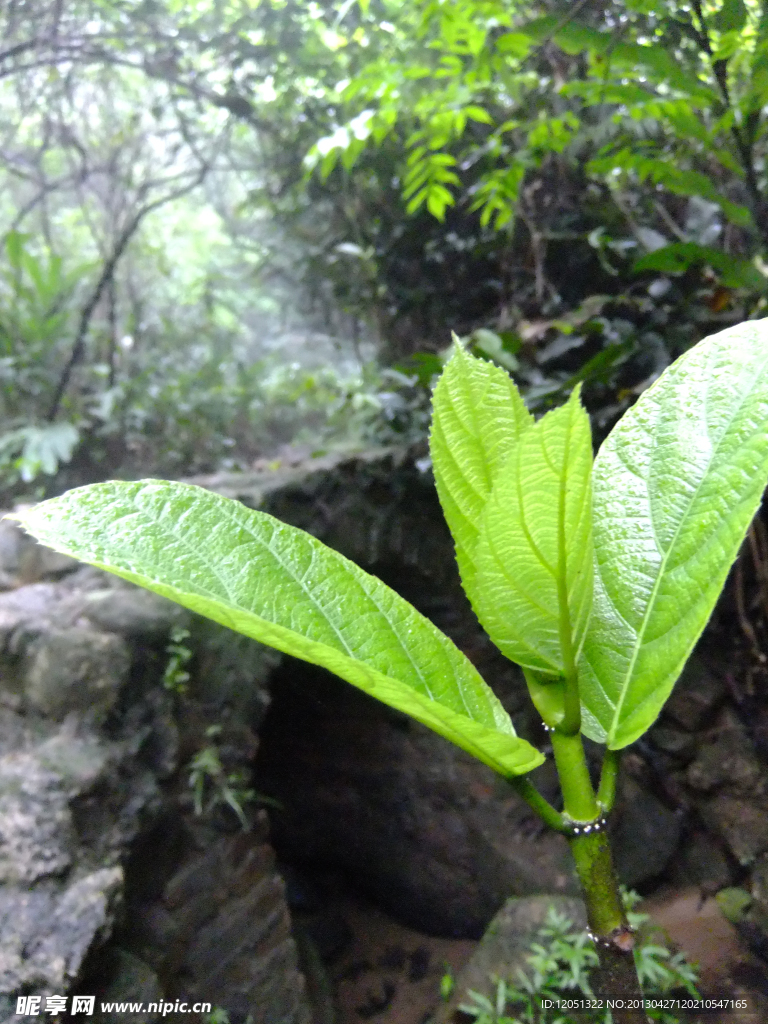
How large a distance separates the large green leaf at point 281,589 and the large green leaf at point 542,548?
2.6 inches

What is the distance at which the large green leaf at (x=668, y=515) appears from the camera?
1.38ft

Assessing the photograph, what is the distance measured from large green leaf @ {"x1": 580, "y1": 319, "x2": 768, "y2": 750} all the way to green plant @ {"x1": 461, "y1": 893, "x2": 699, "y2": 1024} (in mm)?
1466

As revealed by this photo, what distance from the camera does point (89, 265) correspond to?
3291mm

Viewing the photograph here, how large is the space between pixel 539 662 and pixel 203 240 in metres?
5.20

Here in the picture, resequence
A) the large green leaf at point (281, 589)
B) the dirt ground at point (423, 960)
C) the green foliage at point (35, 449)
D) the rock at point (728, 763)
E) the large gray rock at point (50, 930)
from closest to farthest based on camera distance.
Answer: the large green leaf at point (281, 589)
the large gray rock at point (50, 930)
the dirt ground at point (423, 960)
the rock at point (728, 763)
the green foliage at point (35, 449)

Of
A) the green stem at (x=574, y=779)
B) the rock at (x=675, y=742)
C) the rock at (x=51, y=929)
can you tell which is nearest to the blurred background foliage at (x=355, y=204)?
the rock at (x=675, y=742)

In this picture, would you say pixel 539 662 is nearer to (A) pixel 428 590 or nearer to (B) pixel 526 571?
(B) pixel 526 571

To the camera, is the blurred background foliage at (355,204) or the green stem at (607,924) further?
the blurred background foliage at (355,204)

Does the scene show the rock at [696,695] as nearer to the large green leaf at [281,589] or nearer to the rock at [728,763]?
the rock at [728,763]

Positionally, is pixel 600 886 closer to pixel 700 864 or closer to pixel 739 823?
pixel 739 823

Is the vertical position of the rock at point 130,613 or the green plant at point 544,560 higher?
the green plant at point 544,560

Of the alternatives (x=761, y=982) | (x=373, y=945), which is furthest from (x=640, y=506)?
(x=373, y=945)

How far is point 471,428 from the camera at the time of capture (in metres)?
0.50

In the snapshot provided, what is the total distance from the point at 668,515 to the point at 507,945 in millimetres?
2015
